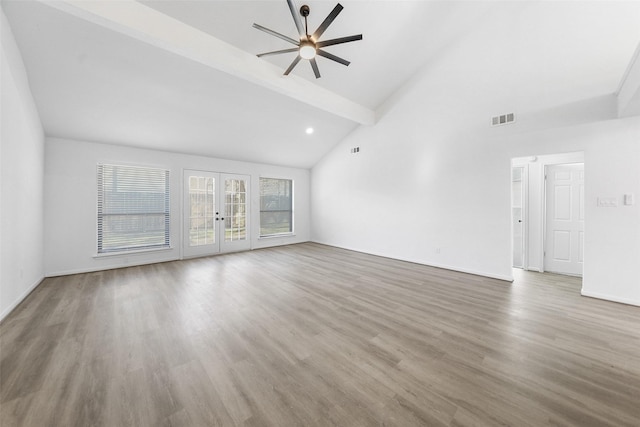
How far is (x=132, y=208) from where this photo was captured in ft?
16.4

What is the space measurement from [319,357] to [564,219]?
205 inches

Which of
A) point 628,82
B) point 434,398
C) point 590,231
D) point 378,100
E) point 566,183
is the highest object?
point 378,100

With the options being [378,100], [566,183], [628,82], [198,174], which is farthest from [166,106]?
[566,183]

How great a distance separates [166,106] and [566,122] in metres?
6.38

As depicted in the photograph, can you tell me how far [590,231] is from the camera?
3217 mm

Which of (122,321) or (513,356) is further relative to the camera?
(122,321)

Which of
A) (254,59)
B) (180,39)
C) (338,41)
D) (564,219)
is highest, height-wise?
(254,59)

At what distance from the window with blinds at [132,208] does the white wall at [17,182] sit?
947 millimetres

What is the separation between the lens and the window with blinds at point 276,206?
721 centimetres

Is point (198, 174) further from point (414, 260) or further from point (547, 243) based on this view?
point (547, 243)

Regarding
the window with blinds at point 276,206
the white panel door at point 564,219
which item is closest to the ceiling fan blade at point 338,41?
the white panel door at point 564,219

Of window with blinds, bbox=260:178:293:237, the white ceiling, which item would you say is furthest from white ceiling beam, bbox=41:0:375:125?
window with blinds, bbox=260:178:293:237

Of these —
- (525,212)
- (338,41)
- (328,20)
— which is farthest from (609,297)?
(328,20)

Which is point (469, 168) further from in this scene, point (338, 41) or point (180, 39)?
point (180, 39)
